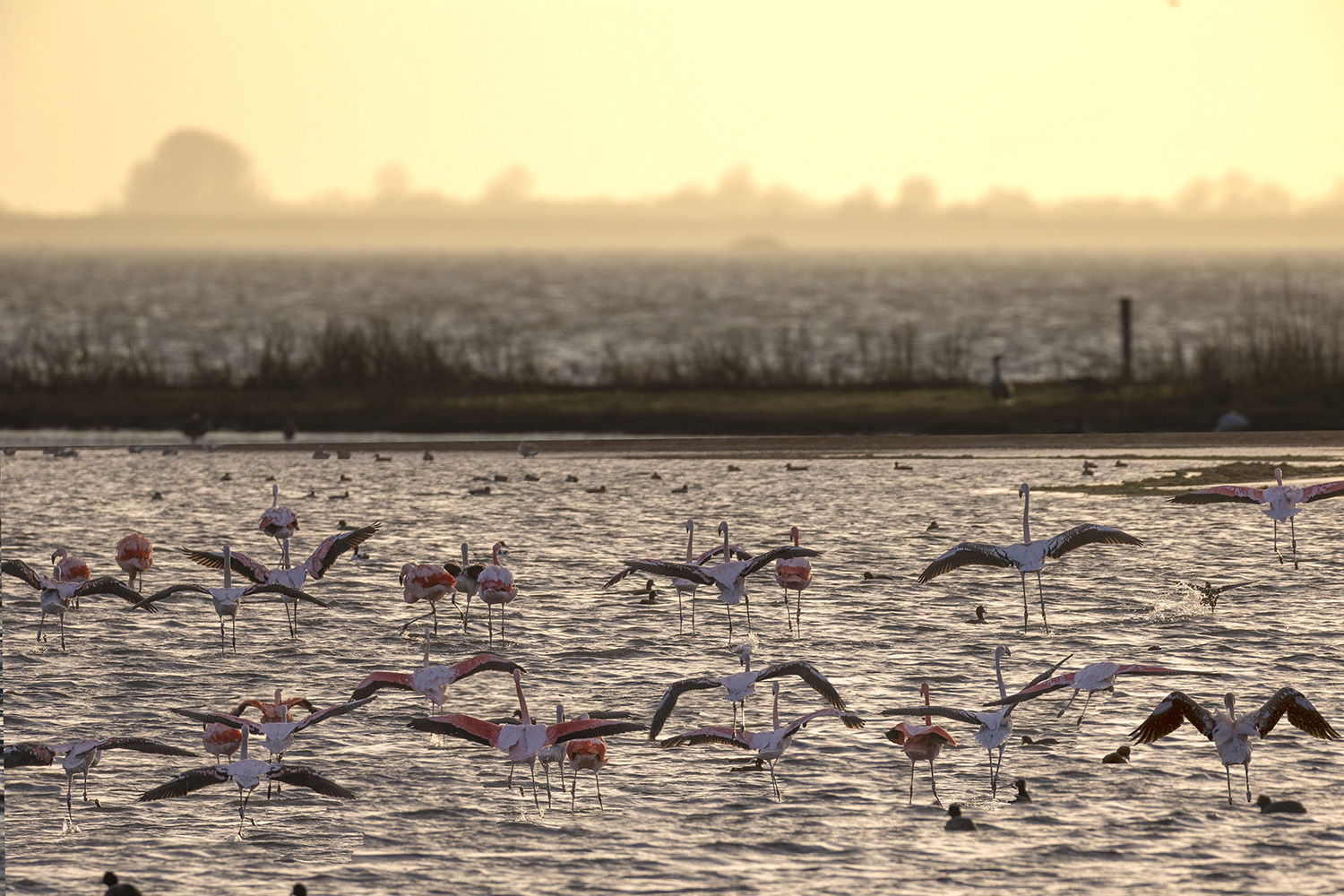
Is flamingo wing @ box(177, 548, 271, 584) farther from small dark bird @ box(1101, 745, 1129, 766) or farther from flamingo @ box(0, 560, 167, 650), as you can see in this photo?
small dark bird @ box(1101, 745, 1129, 766)

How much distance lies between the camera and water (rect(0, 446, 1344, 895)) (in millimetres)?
7723

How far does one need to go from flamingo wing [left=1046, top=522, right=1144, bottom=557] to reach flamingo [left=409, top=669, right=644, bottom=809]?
4.12 m

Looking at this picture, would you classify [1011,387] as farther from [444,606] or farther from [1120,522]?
[444,606]

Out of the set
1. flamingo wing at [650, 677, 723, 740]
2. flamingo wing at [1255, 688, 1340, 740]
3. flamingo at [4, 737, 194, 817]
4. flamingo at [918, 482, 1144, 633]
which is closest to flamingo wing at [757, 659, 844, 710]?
flamingo wing at [650, 677, 723, 740]

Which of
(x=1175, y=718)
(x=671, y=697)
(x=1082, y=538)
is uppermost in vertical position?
(x=1082, y=538)

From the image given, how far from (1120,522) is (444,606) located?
6928 millimetres

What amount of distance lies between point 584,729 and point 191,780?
5.92ft

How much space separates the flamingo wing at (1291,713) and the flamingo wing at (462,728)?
3592 mm

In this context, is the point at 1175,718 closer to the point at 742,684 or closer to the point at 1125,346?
the point at 742,684

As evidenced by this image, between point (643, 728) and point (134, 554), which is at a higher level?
point (134, 554)

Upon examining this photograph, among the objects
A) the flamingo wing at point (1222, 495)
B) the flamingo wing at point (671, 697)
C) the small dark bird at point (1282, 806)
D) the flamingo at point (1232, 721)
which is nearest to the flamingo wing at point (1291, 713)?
the flamingo at point (1232, 721)

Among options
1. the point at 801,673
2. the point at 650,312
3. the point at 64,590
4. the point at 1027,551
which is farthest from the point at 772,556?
the point at 650,312

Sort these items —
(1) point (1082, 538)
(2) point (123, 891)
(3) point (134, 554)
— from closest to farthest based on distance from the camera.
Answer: (2) point (123, 891), (1) point (1082, 538), (3) point (134, 554)

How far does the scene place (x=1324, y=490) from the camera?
12.4 m
